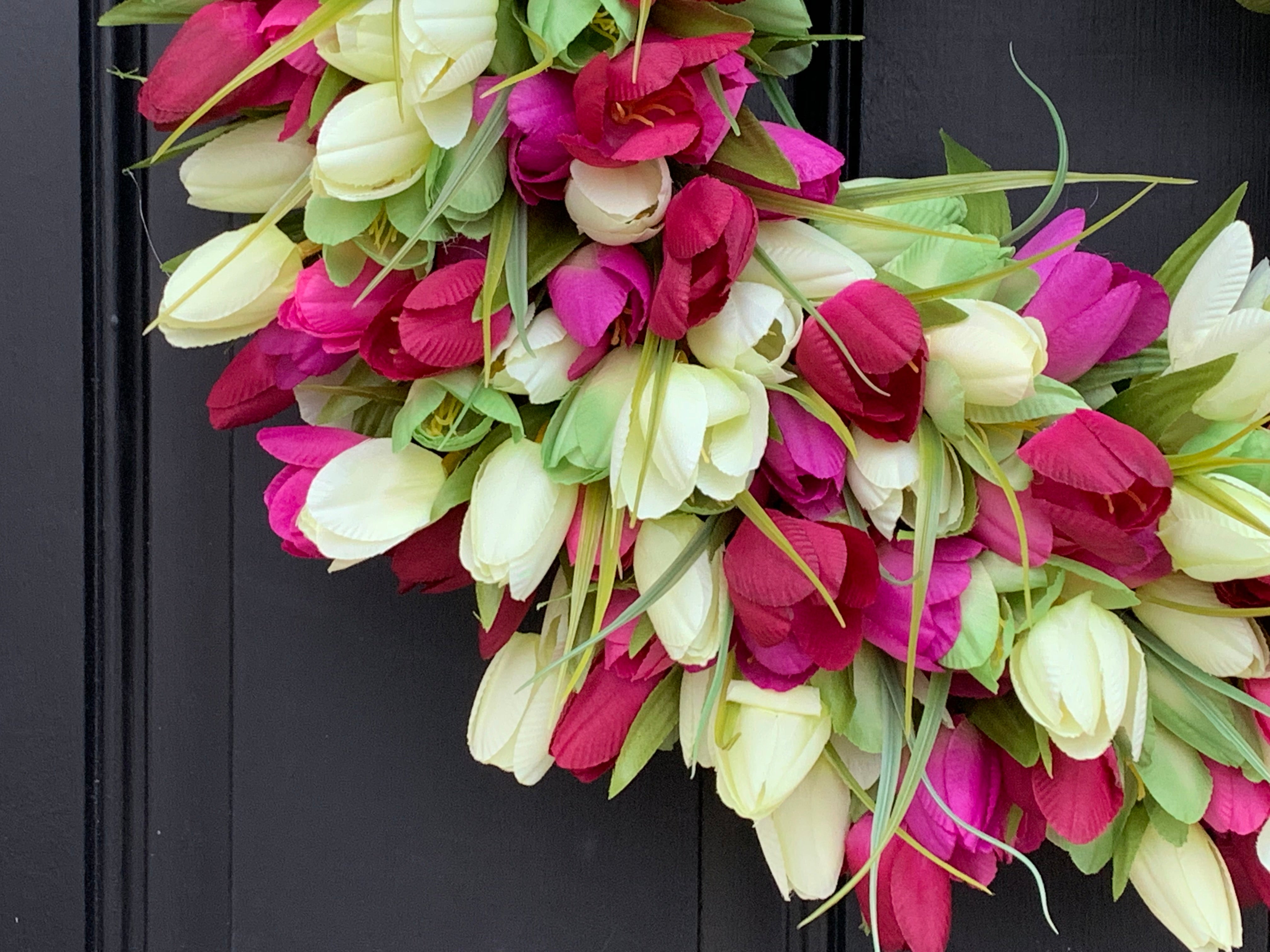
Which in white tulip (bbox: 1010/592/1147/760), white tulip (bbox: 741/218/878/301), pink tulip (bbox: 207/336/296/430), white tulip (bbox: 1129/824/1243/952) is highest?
white tulip (bbox: 741/218/878/301)

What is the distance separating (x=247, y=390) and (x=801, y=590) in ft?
0.84

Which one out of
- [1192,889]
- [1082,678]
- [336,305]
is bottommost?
[1192,889]

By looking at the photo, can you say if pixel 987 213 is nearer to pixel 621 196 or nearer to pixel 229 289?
pixel 621 196

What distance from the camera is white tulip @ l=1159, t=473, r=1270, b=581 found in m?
0.38

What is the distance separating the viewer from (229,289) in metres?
0.41

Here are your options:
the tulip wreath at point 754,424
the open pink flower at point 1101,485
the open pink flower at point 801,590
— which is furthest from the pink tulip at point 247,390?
the open pink flower at point 1101,485

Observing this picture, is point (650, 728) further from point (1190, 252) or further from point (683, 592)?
point (1190, 252)

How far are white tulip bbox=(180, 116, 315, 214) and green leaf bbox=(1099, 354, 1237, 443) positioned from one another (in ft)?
1.17

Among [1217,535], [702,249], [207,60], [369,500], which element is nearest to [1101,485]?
[1217,535]

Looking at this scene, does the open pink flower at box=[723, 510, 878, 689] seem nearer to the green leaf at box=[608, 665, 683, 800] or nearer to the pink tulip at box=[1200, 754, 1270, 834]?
the green leaf at box=[608, 665, 683, 800]

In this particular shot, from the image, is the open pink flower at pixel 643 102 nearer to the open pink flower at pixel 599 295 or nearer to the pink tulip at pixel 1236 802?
the open pink flower at pixel 599 295

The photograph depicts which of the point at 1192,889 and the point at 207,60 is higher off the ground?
the point at 207,60

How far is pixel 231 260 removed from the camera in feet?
1.32

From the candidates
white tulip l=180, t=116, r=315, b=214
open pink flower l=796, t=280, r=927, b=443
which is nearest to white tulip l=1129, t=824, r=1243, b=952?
open pink flower l=796, t=280, r=927, b=443
